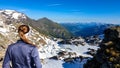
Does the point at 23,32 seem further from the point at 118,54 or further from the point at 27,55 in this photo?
the point at 118,54

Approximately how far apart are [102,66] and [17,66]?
287ft

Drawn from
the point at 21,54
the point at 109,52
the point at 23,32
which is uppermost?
the point at 23,32

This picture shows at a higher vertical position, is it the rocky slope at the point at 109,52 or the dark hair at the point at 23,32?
the dark hair at the point at 23,32

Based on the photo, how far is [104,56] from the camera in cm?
10038

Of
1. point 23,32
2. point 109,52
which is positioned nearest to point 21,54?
point 23,32

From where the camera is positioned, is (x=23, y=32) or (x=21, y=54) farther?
(x=21, y=54)

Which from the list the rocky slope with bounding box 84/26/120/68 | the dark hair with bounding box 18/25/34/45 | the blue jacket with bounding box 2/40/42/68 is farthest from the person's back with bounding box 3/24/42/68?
the rocky slope with bounding box 84/26/120/68

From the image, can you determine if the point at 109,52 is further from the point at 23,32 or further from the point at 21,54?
the point at 23,32

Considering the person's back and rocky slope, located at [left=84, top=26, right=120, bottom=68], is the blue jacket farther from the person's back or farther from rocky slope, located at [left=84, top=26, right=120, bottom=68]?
rocky slope, located at [left=84, top=26, right=120, bottom=68]

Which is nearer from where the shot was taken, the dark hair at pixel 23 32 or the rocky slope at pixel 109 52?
the dark hair at pixel 23 32

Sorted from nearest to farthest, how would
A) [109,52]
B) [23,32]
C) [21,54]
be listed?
[23,32]
[21,54]
[109,52]

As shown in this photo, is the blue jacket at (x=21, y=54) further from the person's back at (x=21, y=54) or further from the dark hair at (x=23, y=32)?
the dark hair at (x=23, y=32)

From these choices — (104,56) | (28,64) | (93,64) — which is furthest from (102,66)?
(28,64)

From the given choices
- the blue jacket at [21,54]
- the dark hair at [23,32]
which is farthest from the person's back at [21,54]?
the dark hair at [23,32]
